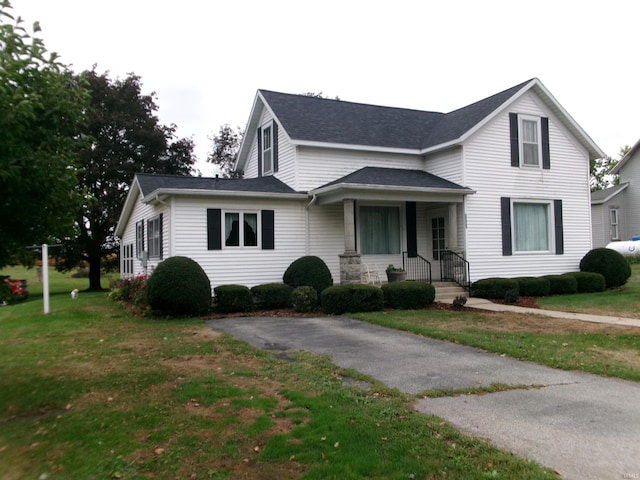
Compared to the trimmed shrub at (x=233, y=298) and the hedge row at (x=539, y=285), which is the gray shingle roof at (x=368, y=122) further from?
the trimmed shrub at (x=233, y=298)

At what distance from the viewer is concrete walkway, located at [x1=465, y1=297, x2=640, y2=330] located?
1041 centimetres

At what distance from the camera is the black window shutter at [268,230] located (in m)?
15.3

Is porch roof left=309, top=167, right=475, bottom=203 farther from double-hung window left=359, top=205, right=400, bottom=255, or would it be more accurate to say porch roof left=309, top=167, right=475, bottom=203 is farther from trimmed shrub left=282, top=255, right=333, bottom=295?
trimmed shrub left=282, top=255, right=333, bottom=295

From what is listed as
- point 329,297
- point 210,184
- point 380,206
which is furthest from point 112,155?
point 329,297

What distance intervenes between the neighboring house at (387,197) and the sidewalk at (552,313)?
2111 millimetres

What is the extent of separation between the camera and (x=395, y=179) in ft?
52.7

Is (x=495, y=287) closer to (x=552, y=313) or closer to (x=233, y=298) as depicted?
(x=552, y=313)

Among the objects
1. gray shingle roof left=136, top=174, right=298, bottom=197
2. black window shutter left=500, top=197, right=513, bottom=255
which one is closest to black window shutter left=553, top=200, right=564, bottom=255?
black window shutter left=500, top=197, right=513, bottom=255

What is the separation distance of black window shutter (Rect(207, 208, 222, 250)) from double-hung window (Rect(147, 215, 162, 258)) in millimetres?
2098

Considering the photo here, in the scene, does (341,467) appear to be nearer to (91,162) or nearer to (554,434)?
(554,434)

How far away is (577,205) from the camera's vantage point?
62.3 ft

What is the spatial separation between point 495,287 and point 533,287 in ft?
5.21

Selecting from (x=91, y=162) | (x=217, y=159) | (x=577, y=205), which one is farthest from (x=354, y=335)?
(x=217, y=159)

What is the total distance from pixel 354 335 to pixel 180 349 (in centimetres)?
331
